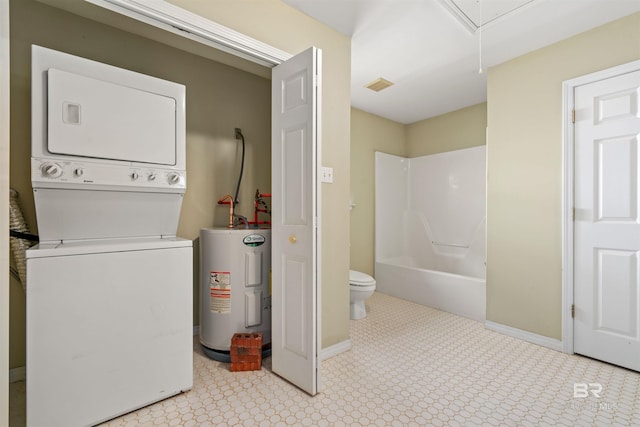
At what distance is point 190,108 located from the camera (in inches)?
95.2

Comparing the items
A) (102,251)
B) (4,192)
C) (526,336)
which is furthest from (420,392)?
(4,192)

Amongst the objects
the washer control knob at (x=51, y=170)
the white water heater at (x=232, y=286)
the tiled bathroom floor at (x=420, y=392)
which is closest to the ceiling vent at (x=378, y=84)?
the white water heater at (x=232, y=286)

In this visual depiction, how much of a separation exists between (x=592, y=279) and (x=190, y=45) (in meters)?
3.30

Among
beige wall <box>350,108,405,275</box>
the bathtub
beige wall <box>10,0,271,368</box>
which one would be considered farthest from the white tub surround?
beige wall <box>10,0,271,368</box>

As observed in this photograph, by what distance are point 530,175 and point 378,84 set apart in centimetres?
158

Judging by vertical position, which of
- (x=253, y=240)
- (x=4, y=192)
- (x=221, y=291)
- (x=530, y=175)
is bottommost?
(x=221, y=291)

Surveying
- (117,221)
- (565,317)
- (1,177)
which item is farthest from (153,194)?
(565,317)

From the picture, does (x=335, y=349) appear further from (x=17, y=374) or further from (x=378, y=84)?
(x=378, y=84)

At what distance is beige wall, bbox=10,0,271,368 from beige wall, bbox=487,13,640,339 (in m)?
2.04

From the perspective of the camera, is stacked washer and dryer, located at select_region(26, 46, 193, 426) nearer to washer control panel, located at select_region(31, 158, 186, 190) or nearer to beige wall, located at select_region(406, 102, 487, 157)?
washer control panel, located at select_region(31, 158, 186, 190)

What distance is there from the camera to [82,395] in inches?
53.8

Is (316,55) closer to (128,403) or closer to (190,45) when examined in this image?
(190,45)

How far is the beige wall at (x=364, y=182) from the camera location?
376 cm

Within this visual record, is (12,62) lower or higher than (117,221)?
higher
